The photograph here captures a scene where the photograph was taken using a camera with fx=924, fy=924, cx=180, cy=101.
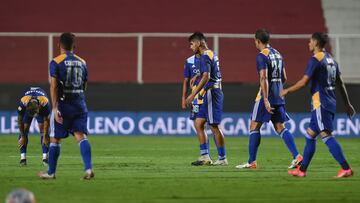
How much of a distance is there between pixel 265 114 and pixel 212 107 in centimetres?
155

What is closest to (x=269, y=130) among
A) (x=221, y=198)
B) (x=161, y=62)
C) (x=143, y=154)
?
(x=161, y=62)

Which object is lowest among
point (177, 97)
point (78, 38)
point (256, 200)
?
point (256, 200)

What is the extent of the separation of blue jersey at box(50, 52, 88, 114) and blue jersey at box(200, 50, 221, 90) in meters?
3.39

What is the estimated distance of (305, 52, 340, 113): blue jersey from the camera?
43.3 feet

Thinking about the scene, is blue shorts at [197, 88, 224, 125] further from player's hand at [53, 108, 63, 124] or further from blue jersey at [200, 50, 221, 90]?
player's hand at [53, 108, 63, 124]

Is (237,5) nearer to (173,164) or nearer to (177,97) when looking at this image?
(177,97)

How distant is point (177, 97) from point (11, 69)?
16.9ft

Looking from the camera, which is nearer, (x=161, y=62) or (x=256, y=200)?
(x=256, y=200)

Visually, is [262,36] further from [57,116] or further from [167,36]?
[167,36]

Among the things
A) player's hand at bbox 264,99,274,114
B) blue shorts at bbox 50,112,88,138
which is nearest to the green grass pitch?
blue shorts at bbox 50,112,88,138

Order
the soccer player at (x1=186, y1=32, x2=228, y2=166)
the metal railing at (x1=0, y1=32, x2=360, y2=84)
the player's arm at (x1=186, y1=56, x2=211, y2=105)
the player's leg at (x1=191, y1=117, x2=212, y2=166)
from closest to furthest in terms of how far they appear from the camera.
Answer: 1. the player's arm at (x1=186, y1=56, x2=211, y2=105)
2. the soccer player at (x1=186, y1=32, x2=228, y2=166)
3. the player's leg at (x1=191, y1=117, x2=212, y2=166)
4. the metal railing at (x1=0, y1=32, x2=360, y2=84)

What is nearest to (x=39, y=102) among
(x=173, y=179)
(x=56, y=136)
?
(x=56, y=136)

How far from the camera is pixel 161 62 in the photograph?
89.8 feet

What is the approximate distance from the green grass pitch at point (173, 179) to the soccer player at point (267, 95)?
481 mm
